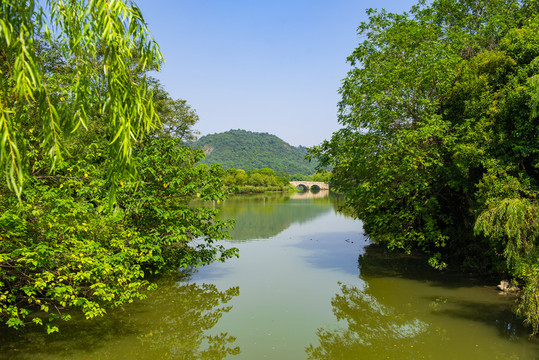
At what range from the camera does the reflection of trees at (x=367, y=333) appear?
844 centimetres

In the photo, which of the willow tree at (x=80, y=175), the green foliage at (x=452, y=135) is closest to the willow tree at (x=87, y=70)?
the willow tree at (x=80, y=175)

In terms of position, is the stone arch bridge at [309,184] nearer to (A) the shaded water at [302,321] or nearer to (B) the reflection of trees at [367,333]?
(A) the shaded water at [302,321]

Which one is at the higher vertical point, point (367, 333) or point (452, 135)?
point (452, 135)

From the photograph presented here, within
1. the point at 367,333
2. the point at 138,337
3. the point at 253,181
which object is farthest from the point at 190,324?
the point at 253,181

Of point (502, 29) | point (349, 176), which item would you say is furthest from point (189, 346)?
point (502, 29)

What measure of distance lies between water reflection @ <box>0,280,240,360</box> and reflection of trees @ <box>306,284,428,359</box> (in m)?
2.20

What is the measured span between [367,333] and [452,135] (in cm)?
707

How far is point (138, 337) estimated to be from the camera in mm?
8867

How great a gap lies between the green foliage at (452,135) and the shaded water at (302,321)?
1.20 m

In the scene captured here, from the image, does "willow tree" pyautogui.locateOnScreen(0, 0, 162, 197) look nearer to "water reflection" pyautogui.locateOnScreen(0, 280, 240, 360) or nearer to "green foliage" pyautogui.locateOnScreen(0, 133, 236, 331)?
"green foliage" pyautogui.locateOnScreen(0, 133, 236, 331)

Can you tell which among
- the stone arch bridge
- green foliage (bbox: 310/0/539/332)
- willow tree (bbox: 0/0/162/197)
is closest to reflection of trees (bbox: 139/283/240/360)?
willow tree (bbox: 0/0/162/197)

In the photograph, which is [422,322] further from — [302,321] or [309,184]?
[309,184]

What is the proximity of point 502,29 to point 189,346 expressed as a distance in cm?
1562

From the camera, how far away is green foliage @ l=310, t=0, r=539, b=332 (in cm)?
997
